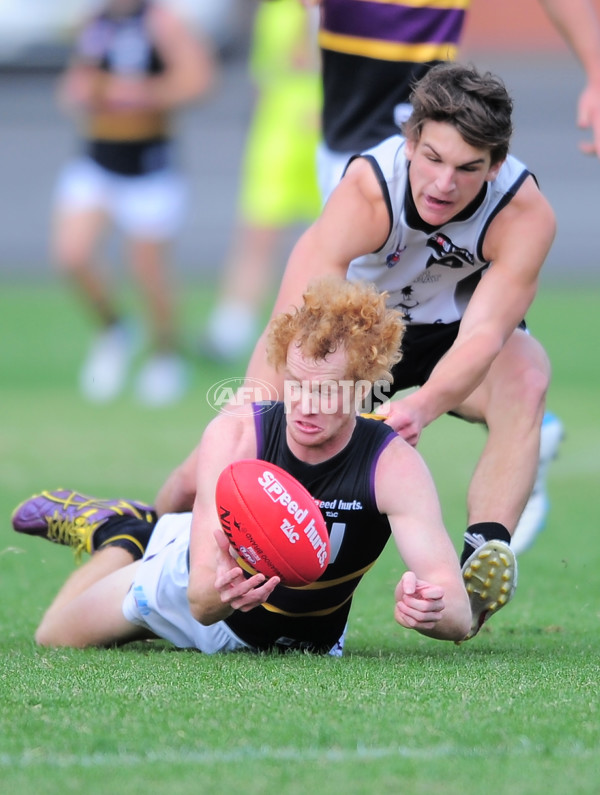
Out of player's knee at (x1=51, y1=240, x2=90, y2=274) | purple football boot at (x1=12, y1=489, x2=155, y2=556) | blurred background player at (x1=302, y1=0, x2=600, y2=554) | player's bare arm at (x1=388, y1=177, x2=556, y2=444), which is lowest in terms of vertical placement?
player's knee at (x1=51, y1=240, x2=90, y2=274)

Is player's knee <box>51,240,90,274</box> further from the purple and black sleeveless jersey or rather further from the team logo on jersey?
the purple and black sleeveless jersey

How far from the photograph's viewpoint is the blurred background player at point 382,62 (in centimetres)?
602

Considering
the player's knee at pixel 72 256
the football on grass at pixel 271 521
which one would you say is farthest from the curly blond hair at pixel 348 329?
the player's knee at pixel 72 256

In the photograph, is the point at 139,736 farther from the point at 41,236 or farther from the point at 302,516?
the point at 41,236

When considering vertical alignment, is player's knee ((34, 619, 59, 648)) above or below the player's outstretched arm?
below

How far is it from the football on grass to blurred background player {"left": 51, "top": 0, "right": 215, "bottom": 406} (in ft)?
25.7

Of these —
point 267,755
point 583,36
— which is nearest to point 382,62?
point 583,36

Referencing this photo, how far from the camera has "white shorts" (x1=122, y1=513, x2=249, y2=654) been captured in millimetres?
4543

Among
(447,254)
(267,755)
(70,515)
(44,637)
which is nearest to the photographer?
(267,755)

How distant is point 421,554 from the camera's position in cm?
405

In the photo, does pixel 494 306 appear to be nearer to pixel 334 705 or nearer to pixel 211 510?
pixel 211 510

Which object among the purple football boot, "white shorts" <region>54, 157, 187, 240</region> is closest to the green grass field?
the purple football boot

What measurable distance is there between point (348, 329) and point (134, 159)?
26.5 feet

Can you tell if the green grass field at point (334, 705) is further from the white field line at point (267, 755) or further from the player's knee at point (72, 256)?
the player's knee at point (72, 256)
